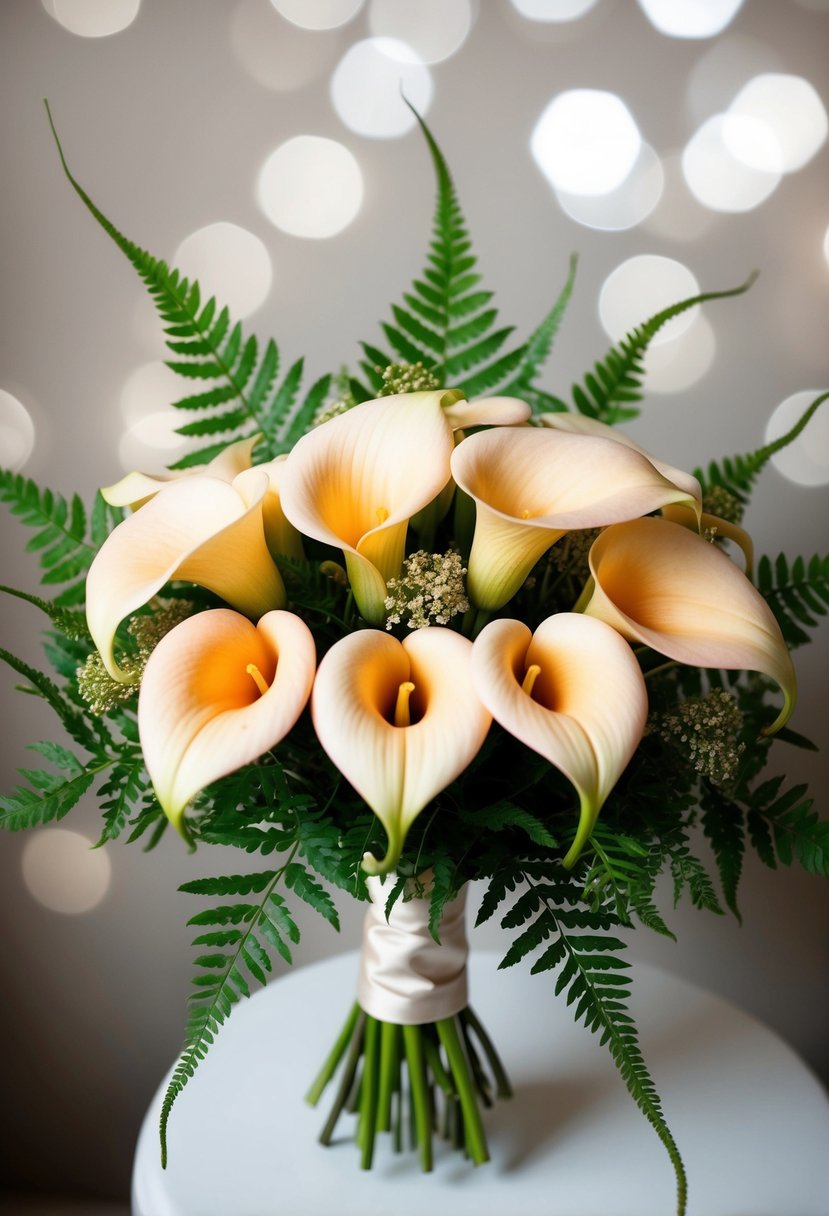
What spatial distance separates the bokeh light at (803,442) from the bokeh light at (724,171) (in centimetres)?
18

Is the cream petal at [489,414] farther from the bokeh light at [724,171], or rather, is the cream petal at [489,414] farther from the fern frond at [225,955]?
the bokeh light at [724,171]

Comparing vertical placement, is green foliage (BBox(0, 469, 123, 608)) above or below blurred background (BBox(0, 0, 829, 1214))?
below

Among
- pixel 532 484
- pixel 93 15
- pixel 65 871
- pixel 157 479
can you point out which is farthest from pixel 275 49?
pixel 65 871

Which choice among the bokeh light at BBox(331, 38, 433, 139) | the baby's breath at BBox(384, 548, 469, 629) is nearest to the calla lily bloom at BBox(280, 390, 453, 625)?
the baby's breath at BBox(384, 548, 469, 629)

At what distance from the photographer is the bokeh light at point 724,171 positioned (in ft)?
2.77

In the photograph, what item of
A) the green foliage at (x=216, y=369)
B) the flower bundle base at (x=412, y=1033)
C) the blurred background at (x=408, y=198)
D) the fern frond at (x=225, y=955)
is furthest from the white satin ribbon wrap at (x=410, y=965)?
the blurred background at (x=408, y=198)

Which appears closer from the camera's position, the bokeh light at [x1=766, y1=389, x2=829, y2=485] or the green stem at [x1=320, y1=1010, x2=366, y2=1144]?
the green stem at [x1=320, y1=1010, x2=366, y2=1144]

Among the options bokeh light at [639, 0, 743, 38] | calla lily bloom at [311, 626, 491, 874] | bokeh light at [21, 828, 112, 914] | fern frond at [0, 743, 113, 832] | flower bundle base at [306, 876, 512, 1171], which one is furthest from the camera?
bokeh light at [21, 828, 112, 914]

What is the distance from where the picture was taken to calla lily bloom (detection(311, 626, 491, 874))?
386 millimetres

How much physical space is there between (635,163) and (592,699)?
2.11 ft

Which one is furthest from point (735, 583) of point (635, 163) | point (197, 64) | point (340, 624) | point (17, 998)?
point (17, 998)

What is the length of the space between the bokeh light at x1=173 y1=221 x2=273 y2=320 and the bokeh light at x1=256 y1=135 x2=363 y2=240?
0.04 m

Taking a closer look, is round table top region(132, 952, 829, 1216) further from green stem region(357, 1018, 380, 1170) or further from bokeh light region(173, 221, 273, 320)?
bokeh light region(173, 221, 273, 320)

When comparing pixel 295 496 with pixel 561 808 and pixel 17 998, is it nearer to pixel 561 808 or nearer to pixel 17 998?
pixel 561 808
